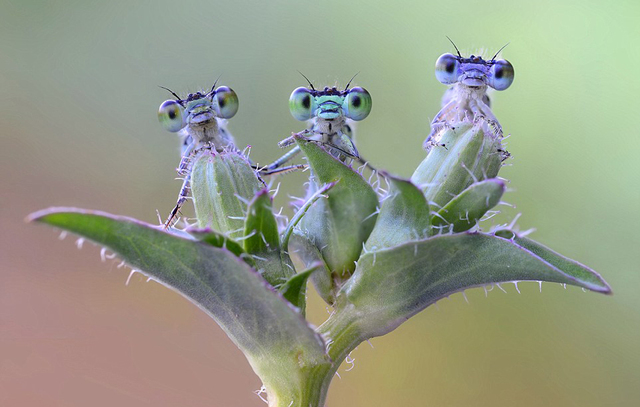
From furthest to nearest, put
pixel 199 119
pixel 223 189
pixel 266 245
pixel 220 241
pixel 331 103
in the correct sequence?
pixel 331 103
pixel 199 119
pixel 223 189
pixel 266 245
pixel 220 241

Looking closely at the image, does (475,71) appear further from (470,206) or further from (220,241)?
(220,241)

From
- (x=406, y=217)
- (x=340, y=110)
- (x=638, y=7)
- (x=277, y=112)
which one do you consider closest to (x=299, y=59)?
(x=277, y=112)

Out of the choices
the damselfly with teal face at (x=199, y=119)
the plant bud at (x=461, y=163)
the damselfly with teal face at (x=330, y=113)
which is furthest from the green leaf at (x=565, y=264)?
the damselfly with teal face at (x=199, y=119)

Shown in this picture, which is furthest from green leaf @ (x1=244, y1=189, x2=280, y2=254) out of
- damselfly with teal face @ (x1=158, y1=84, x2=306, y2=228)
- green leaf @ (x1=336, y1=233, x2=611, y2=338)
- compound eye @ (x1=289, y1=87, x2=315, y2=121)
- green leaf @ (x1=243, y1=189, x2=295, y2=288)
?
compound eye @ (x1=289, y1=87, x2=315, y2=121)

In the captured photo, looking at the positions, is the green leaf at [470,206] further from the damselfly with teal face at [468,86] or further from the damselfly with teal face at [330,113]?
the damselfly with teal face at [330,113]

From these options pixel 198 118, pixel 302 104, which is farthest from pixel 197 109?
pixel 302 104

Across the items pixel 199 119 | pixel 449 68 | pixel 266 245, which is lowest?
pixel 266 245
